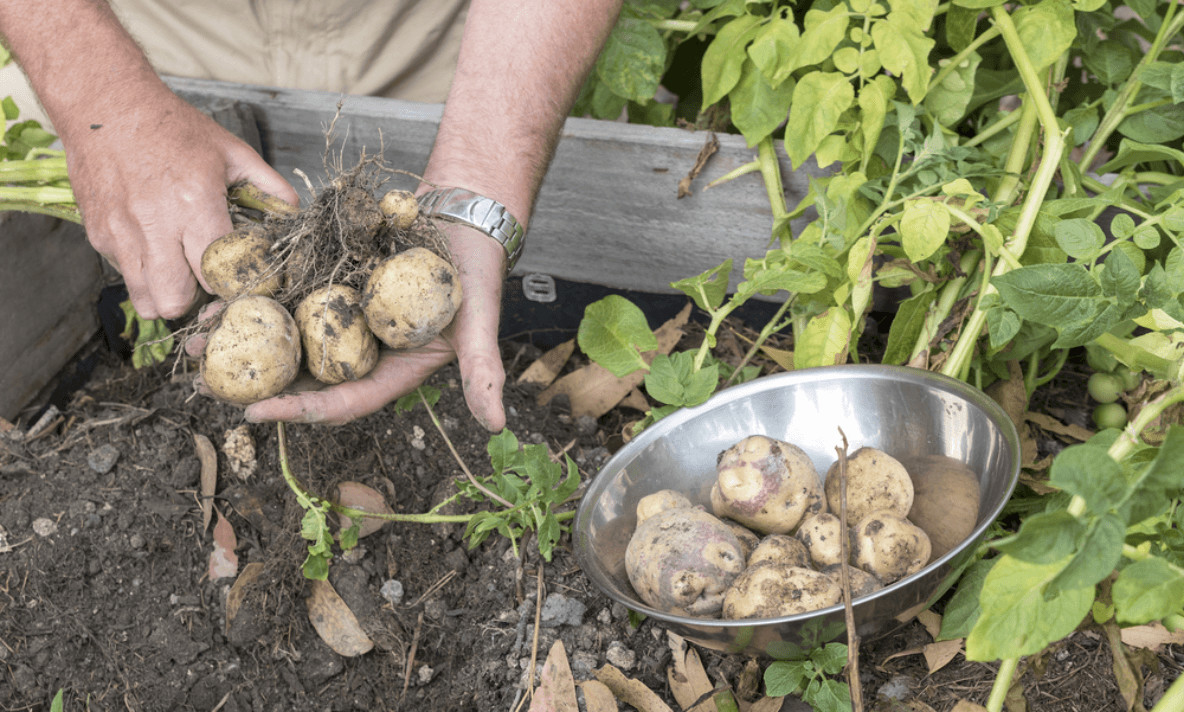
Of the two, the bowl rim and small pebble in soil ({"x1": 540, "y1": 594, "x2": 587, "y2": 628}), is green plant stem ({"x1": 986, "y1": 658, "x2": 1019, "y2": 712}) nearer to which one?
the bowl rim

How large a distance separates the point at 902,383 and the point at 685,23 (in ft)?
3.11

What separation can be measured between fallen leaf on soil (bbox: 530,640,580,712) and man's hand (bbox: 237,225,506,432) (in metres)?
0.38

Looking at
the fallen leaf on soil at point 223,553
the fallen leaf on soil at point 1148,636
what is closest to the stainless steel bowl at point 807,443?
the fallen leaf on soil at point 1148,636

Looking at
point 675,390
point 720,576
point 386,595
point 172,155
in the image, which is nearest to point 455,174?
point 172,155

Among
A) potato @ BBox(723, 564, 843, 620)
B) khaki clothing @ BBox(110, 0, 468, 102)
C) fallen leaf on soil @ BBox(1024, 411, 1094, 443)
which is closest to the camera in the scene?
potato @ BBox(723, 564, 843, 620)

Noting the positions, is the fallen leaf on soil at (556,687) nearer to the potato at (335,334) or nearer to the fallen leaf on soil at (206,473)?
the potato at (335,334)

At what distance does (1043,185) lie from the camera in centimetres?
134

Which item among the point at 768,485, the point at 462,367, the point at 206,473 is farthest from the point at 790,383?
the point at 206,473

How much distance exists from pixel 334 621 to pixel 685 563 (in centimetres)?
71

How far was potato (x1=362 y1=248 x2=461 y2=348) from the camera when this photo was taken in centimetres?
129

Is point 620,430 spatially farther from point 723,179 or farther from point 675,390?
point 723,179

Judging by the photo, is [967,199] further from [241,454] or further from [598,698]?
[241,454]

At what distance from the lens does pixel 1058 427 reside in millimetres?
1621

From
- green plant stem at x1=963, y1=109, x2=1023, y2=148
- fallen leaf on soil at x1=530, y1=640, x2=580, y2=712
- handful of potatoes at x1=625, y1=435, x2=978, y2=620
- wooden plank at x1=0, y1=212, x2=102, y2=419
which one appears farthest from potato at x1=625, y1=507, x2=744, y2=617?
wooden plank at x1=0, y1=212, x2=102, y2=419
